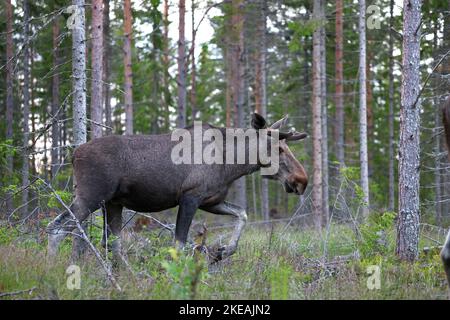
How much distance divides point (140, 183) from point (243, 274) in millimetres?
2224

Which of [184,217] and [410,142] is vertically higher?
[410,142]

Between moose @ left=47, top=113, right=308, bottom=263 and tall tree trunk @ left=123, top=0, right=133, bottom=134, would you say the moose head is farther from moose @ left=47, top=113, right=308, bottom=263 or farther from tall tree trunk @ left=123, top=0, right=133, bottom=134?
tall tree trunk @ left=123, top=0, right=133, bottom=134

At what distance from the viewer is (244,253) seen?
961 cm

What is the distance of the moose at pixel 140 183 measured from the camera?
8.43 meters

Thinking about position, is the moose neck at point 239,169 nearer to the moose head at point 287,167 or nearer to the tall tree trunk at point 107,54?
the moose head at point 287,167

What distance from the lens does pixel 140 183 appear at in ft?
28.8

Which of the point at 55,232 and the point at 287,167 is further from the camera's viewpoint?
the point at 287,167

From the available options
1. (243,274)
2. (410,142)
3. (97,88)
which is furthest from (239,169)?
(97,88)

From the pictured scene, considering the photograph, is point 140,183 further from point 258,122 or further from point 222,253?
point 258,122

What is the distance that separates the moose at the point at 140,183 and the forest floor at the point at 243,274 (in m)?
0.48

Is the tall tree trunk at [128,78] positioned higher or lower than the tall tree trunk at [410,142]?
higher

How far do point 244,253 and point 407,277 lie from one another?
2.80 m

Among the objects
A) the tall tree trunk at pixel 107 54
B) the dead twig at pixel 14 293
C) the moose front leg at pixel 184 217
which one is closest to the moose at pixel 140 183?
the moose front leg at pixel 184 217

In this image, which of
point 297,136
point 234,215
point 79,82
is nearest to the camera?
point 79,82
